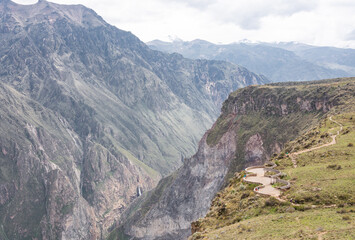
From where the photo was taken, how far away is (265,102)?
175375 mm

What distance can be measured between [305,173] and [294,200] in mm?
12877

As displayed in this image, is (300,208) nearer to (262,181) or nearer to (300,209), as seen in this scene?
(300,209)

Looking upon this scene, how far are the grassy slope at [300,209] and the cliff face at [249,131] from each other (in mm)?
79474

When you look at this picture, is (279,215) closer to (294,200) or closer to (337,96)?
(294,200)

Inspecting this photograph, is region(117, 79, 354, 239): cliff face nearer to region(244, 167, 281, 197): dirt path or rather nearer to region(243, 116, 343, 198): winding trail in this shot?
region(243, 116, 343, 198): winding trail

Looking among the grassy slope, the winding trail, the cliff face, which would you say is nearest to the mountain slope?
the grassy slope

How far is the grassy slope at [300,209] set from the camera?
134 feet

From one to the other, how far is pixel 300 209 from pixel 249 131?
397 ft

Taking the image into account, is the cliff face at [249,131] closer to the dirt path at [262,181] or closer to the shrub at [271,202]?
the dirt path at [262,181]

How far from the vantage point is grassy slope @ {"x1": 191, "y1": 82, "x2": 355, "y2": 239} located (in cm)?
4091

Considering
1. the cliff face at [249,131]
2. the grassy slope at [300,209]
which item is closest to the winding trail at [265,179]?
the grassy slope at [300,209]

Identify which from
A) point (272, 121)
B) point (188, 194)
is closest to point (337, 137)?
point (272, 121)

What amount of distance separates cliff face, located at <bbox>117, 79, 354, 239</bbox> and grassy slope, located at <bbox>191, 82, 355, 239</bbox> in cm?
7947

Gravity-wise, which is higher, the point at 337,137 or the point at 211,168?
the point at 337,137
